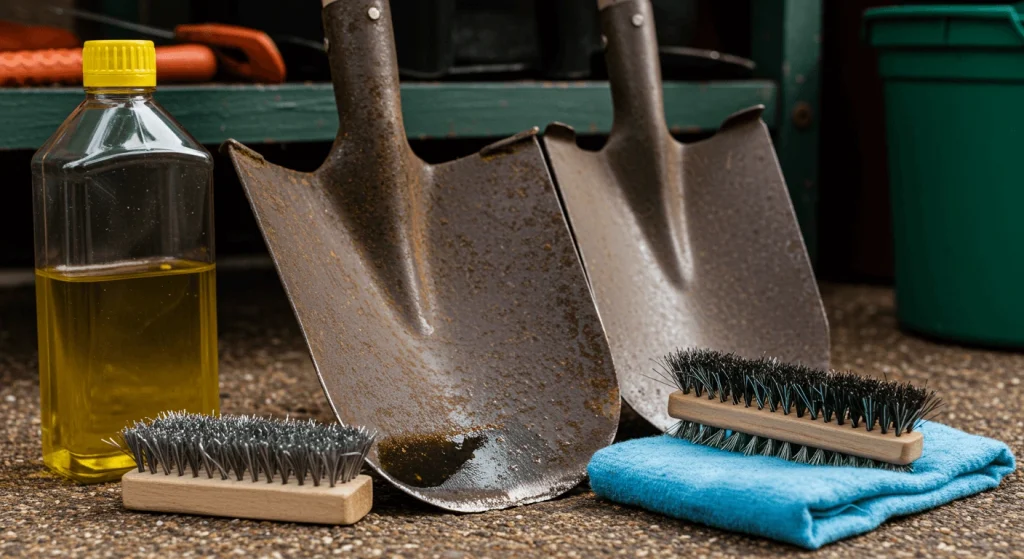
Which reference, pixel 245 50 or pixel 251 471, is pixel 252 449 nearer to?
pixel 251 471

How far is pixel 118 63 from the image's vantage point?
1210 millimetres

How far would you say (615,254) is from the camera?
5.15 feet

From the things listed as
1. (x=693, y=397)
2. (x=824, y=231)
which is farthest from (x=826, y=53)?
(x=693, y=397)

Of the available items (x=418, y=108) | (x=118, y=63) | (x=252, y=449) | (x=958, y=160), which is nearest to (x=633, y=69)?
(x=418, y=108)

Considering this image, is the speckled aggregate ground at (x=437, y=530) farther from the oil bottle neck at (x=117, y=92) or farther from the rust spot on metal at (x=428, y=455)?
the oil bottle neck at (x=117, y=92)

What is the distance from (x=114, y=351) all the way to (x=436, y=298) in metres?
0.38

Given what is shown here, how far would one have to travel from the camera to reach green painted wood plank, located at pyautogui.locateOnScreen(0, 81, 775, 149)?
1571 millimetres

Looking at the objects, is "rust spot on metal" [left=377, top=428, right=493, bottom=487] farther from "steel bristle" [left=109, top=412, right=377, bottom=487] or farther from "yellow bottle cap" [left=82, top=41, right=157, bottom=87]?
"yellow bottle cap" [left=82, top=41, right=157, bottom=87]

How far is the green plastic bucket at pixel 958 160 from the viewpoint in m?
1.84

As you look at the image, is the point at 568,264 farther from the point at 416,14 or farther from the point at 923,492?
the point at 416,14

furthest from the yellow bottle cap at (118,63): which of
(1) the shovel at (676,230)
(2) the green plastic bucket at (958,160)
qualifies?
(2) the green plastic bucket at (958,160)

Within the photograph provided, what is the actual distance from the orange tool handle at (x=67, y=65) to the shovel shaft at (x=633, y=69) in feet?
2.09

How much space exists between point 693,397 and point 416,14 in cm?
97

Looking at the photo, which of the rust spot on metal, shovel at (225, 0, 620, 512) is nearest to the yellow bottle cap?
shovel at (225, 0, 620, 512)
